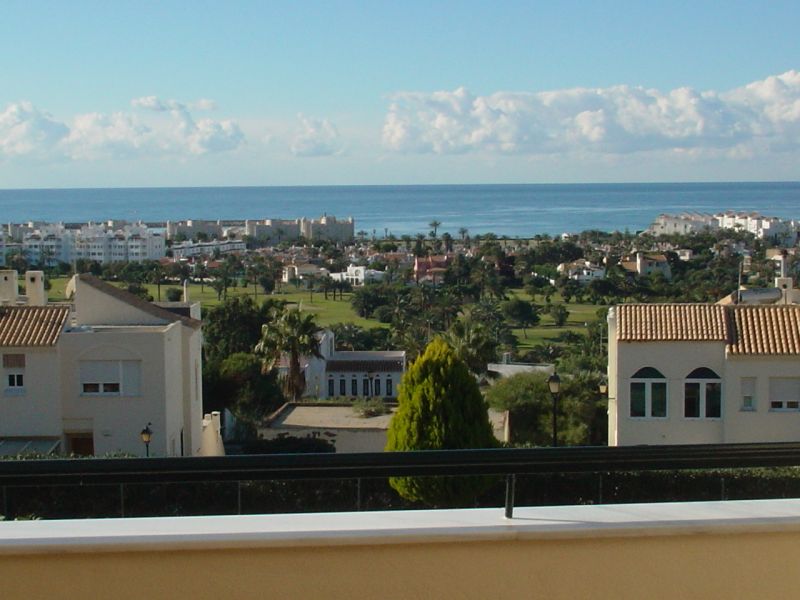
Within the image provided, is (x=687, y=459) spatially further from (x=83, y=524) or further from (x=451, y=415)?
(x=451, y=415)

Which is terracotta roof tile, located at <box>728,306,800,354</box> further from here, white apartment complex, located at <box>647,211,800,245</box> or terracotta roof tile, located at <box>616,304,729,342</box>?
white apartment complex, located at <box>647,211,800,245</box>

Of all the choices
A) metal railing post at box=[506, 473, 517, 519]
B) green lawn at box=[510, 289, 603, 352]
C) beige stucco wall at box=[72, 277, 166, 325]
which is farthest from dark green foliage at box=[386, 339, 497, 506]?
green lawn at box=[510, 289, 603, 352]

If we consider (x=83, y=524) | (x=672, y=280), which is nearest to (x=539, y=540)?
(x=83, y=524)

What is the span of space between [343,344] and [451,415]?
31.6m

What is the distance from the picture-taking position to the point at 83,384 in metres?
16.1

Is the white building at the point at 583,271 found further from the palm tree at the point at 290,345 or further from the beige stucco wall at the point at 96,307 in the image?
the beige stucco wall at the point at 96,307

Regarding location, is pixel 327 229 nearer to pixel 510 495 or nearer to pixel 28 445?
pixel 28 445

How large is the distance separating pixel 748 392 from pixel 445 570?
1457 cm

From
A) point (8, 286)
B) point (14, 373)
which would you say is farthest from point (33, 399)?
point (8, 286)

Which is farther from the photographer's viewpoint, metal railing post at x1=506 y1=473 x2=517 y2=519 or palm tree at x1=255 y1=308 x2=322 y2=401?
palm tree at x1=255 y1=308 x2=322 y2=401

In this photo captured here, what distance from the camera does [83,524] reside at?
1.91 m

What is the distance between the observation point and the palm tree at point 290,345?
29.2 meters

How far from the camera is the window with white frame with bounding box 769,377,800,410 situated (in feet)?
50.3

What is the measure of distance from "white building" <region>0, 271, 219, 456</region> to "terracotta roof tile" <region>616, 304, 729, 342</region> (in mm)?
6871
